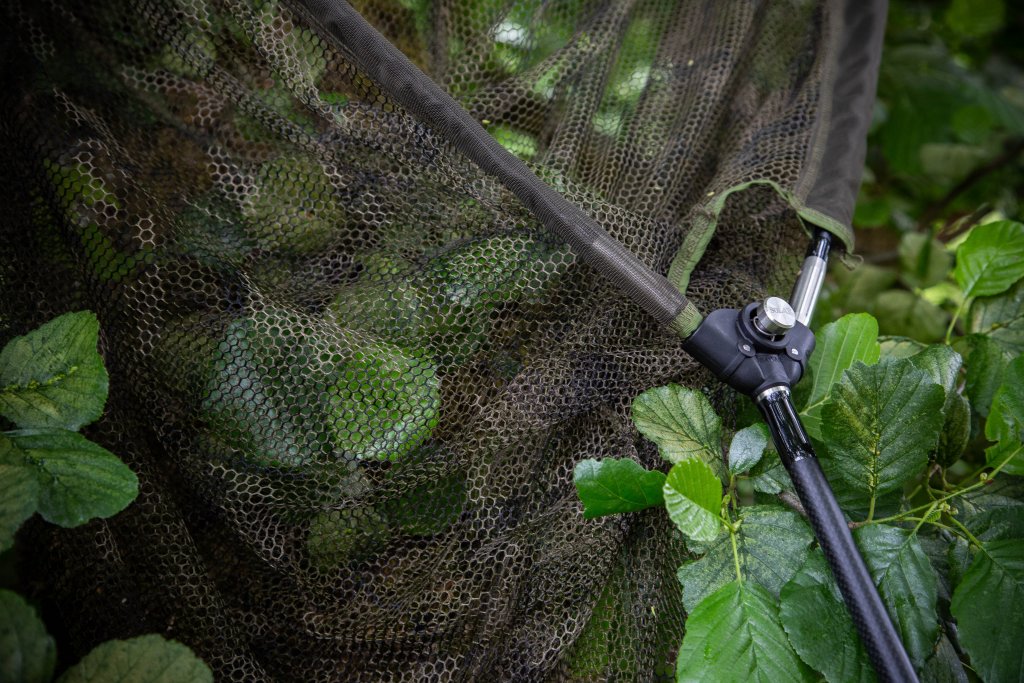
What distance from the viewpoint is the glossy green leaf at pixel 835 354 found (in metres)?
0.79

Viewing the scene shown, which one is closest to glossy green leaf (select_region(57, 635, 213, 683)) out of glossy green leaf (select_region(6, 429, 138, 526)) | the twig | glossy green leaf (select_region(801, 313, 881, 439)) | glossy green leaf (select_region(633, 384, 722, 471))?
glossy green leaf (select_region(6, 429, 138, 526))

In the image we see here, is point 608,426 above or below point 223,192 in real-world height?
below

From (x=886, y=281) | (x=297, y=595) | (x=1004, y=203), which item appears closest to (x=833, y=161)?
(x=886, y=281)

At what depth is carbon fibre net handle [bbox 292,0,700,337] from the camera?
2.44 ft

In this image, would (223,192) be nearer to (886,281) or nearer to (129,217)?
(129,217)

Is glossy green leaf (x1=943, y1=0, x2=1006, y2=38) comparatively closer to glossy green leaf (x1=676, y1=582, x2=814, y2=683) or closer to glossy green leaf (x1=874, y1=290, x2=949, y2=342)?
glossy green leaf (x1=874, y1=290, x2=949, y2=342)

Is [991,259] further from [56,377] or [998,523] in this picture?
[56,377]

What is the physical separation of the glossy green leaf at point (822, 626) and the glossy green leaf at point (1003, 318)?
0.49 meters

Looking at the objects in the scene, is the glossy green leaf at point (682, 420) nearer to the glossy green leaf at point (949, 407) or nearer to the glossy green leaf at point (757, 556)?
the glossy green leaf at point (757, 556)

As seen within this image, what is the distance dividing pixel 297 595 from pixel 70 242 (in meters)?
0.50

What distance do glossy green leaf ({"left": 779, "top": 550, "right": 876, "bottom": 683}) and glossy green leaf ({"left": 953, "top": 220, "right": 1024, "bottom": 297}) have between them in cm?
53

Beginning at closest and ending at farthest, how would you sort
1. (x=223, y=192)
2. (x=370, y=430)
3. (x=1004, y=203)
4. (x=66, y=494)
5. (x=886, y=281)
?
(x=66, y=494), (x=370, y=430), (x=223, y=192), (x=886, y=281), (x=1004, y=203)

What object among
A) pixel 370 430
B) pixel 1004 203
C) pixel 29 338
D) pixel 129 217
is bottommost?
pixel 370 430

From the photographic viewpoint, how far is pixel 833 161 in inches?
35.9
